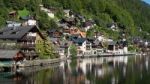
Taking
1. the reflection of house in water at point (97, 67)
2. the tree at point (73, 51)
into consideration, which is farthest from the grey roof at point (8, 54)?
the tree at point (73, 51)

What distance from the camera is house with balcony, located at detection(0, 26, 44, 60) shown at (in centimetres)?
7275

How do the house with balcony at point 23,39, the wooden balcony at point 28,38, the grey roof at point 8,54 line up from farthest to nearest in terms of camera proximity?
the wooden balcony at point 28,38 < the house with balcony at point 23,39 < the grey roof at point 8,54

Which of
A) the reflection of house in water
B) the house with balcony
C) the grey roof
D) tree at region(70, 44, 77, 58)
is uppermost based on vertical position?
the house with balcony

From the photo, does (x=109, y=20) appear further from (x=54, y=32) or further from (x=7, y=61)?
(x=7, y=61)

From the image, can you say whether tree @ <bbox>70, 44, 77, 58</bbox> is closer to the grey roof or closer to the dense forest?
the dense forest

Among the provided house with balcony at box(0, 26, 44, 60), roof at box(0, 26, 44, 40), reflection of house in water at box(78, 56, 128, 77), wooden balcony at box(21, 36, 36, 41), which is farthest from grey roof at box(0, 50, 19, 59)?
wooden balcony at box(21, 36, 36, 41)

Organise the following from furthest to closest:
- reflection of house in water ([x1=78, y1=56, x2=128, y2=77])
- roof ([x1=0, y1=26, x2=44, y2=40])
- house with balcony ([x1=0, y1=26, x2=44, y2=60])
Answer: roof ([x1=0, y1=26, x2=44, y2=40]), house with balcony ([x1=0, y1=26, x2=44, y2=60]), reflection of house in water ([x1=78, y1=56, x2=128, y2=77])

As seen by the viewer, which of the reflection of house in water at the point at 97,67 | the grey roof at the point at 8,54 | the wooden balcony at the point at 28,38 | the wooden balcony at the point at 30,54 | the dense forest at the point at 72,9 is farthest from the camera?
the dense forest at the point at 72,9

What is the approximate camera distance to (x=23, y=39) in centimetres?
7581

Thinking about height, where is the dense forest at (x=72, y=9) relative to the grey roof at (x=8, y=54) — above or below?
above

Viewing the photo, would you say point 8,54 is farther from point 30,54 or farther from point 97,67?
point 97,67

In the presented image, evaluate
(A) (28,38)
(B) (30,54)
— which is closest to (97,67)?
(B) (30,54)

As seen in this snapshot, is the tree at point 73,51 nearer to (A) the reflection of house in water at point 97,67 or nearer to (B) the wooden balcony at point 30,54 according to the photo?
(A) the reflection of house in water at point 97,67

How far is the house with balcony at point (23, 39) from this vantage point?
72.8m
